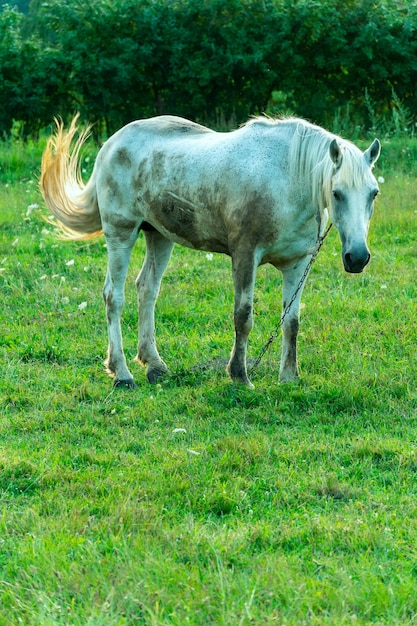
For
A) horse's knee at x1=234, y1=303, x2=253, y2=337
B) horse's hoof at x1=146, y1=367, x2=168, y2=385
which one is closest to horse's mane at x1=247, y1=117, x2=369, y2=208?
horse's knee at x1=234, y1=303, x2=253, y2=337

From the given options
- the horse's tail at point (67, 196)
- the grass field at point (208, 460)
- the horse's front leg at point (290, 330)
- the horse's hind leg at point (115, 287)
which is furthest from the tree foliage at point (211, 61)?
the horse's front leg at point (290, 330)

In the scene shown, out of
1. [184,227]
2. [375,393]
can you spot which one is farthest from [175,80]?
[375,393]

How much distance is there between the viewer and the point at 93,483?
4844 mm

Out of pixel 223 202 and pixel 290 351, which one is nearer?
pixel 223 202

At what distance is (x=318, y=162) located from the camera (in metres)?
6.02

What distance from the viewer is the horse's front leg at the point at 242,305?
20.7ft

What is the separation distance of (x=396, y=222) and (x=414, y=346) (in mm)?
3542

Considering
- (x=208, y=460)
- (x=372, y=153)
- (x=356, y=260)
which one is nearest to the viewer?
(x=208, y=460)

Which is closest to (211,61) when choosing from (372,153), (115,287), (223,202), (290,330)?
(115,287)

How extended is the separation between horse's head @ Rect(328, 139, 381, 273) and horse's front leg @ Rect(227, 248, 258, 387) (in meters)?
0.82

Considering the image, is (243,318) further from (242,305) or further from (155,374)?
(155,374)

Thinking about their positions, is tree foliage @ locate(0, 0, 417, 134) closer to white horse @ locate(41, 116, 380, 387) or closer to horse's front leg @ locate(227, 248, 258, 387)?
Answer: white horse @ locate(41, 116, 380, 387)

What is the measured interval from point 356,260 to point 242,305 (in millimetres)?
1127

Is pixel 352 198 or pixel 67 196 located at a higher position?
pixel 352 198
